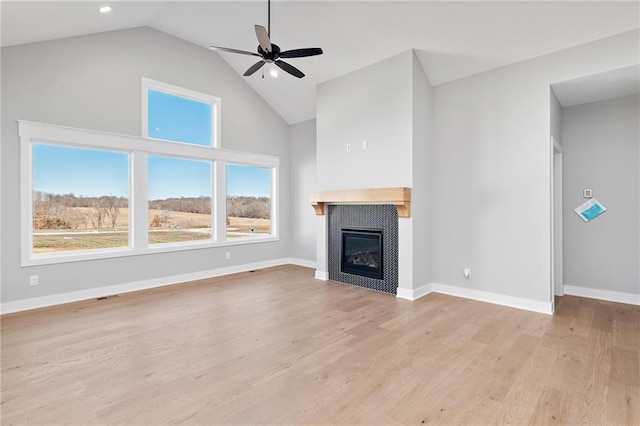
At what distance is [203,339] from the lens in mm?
3193

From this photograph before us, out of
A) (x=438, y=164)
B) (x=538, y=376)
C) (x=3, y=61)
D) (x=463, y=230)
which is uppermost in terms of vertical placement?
(x=3, y=61)

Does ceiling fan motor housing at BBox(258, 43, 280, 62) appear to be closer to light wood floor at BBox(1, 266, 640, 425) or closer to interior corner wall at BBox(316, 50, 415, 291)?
interior corner wall at BBox(316, 50, 415, 291)

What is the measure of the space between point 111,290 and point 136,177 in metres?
1.71

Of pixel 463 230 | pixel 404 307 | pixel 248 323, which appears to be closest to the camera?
pixel 248 323

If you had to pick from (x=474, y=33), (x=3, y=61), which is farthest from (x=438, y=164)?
(x=3, y=61)

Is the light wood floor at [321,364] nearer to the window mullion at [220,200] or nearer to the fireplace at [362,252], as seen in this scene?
the fireplace at [362,252]

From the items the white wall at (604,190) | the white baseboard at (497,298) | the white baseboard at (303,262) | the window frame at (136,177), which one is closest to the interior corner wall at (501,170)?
the white baseboard at (497,298)

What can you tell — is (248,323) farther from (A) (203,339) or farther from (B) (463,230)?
(B) (463,230)

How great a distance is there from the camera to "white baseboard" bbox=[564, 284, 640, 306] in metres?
4.20

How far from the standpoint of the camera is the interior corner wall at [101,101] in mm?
4023

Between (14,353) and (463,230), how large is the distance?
16.7 feet

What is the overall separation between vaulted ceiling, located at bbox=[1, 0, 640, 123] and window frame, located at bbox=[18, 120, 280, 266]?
46.2 inches

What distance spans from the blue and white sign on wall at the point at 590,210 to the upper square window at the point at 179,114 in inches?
229

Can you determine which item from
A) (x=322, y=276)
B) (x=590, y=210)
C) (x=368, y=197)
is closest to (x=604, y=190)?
(x=590, y=210)
